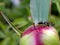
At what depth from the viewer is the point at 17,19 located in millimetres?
1107

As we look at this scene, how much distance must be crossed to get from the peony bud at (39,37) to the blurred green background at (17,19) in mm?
379

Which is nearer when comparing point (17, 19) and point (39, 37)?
point (39, 37)

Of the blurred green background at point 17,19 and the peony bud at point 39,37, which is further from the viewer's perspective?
the blurred green background at point 17,19

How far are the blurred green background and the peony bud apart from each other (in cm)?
38

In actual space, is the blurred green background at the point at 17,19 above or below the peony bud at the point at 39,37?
below

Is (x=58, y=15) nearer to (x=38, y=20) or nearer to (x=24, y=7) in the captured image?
(x=24, y=7)

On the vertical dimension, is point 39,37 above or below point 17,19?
above

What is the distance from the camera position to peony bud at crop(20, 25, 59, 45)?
46cm

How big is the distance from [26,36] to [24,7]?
739 mm

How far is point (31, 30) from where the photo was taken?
474mm

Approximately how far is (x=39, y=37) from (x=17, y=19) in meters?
0.65

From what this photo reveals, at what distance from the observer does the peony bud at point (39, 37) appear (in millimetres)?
457

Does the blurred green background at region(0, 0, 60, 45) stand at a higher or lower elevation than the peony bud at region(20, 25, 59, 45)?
lower

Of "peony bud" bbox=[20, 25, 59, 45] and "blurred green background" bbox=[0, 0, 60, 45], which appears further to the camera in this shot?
"blurred green background" bbox=[0, 0, 60, 45]
